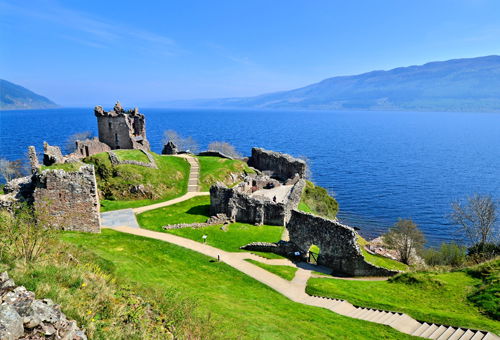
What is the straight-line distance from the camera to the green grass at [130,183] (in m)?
44.2

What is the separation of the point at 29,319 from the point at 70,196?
2496 centimetres

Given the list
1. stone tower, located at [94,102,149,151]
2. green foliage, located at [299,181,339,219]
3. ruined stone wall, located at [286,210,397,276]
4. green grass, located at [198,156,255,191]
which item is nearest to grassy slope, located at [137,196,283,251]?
ruined stone wall, located at [286,210,397,276]

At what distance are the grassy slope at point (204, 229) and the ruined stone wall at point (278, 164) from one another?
74.1 feet

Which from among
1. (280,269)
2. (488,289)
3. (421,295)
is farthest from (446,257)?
(280,269)

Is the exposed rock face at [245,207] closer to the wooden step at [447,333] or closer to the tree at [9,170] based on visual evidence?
the wooden step at [447,333]

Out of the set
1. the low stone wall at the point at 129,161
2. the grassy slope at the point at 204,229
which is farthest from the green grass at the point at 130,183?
the grassy slope at the point at 204,229

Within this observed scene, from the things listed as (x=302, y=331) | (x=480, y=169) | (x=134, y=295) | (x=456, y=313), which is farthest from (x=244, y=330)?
(x=480, y=169)

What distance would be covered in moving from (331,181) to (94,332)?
88.4 meters

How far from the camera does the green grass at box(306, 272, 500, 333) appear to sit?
58.8ft

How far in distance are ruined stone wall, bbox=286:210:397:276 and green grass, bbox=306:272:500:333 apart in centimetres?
250

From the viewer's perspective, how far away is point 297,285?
86.4 ft

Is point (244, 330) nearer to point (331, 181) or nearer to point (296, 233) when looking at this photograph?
point (296, 233)

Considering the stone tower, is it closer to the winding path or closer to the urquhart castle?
the urquhart castle

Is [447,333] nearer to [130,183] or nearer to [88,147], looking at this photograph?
[130,183]
